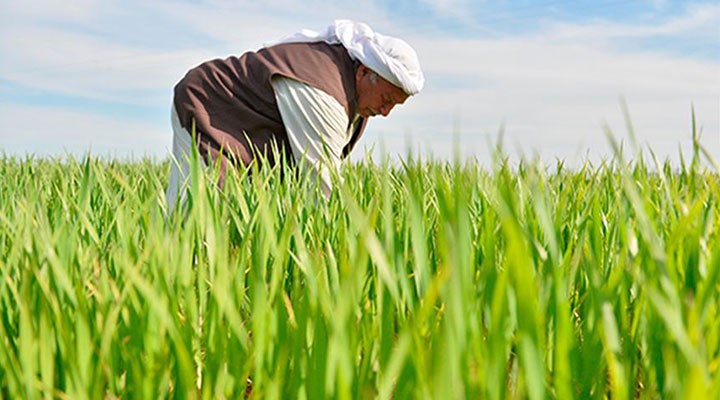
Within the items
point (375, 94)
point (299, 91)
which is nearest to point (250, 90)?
point (299, 91)

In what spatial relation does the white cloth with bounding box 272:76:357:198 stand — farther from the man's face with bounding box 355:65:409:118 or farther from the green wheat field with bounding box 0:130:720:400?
the green wheat field with bounding box 0:130:720:400

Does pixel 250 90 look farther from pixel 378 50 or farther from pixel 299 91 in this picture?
pixel 378 50

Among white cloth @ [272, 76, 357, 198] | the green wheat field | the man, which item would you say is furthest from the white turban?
the green wheat field

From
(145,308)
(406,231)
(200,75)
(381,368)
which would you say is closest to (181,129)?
(200,75)

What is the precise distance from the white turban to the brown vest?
2.1 inches

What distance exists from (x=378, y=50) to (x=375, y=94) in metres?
0.17

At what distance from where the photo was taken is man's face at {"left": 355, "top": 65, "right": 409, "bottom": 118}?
2666mm

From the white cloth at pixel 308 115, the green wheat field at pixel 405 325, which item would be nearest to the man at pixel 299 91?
the white cloth at pixel 308 115

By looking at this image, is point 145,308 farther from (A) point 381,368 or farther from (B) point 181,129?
(B) point 181,129

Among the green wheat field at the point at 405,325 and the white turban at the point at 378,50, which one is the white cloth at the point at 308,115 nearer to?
the white turban at the point at 378,50

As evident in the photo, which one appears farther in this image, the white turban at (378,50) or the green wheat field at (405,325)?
the white turban at (378,50)

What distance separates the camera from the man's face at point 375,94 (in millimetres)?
2666

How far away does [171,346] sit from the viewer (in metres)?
0.74

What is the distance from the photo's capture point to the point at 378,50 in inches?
102
